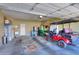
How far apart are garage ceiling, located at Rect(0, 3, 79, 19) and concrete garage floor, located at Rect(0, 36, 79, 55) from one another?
46 cm

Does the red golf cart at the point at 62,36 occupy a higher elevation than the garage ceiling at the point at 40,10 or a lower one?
lower

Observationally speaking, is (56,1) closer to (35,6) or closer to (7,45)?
(35,6)

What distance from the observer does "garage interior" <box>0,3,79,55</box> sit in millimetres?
2732

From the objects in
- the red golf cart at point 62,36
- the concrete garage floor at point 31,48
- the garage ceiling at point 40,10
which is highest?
the garage ceiling at point 40,10

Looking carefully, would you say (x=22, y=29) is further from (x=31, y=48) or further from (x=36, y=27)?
(x=31, y=48)

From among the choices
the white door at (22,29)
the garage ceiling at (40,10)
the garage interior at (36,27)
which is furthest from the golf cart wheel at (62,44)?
the white door at (22,29)

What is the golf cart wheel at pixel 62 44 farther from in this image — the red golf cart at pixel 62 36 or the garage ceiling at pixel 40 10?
the garage ceiling at pixel 40 10

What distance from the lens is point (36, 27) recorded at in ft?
9.26

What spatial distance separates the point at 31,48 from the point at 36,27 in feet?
1.35

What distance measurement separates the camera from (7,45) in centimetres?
277

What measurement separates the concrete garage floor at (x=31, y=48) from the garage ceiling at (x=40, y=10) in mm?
461

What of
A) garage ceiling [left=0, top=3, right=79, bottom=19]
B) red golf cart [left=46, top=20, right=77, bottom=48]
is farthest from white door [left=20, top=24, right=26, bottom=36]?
red golf cart [left=46, top=20, right=77, bottom=48]

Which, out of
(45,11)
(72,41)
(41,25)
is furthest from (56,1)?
(72,41)

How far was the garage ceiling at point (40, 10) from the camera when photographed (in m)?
2.71
